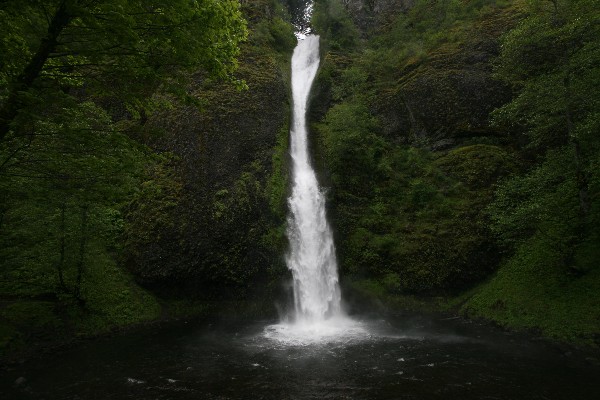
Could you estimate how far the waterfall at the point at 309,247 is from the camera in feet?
51.0

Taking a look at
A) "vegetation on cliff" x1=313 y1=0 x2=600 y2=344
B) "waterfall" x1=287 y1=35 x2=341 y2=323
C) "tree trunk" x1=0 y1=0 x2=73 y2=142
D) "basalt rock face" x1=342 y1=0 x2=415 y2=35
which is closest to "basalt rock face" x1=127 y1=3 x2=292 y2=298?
"waterfall" x1=287 y1=35 x2=341 y2=323

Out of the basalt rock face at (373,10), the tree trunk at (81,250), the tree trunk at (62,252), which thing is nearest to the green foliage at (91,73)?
the tree trunk at (62,252)

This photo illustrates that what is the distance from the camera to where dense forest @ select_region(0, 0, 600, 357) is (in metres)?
5.08

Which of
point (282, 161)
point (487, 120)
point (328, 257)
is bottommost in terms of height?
point (328, 257)

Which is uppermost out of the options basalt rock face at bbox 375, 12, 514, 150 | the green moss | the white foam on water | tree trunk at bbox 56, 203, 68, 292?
basalt rock face at bbox 375, 12, 514, 150

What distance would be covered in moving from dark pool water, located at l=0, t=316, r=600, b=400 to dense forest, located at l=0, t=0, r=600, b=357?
179cm

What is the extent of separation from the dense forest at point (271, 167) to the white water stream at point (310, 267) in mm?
650

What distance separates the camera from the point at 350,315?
15562mm

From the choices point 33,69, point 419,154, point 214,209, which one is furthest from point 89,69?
point 419,154

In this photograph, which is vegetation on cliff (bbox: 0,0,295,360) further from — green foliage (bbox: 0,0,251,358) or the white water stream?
the white water stream

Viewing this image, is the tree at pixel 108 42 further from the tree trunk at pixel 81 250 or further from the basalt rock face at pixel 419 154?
the basalt rock face at pixel 419 154

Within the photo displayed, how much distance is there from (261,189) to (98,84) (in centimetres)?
1304

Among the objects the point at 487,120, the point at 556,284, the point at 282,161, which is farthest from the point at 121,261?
the point at 487,120

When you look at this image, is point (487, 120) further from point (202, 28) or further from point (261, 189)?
point (202, 28)
